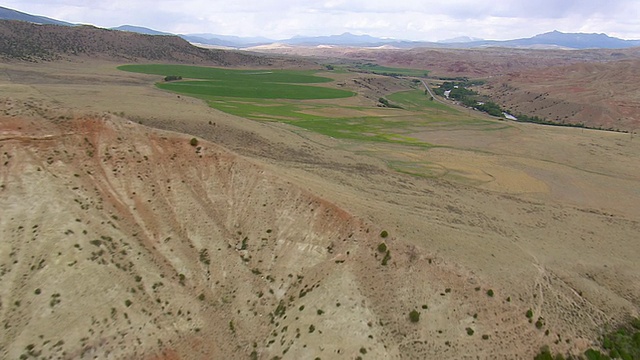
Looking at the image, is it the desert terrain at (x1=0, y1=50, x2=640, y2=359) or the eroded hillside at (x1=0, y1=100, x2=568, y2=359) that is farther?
A: the desert terrain at (x1=0, y1=50, x2=640, y2=359)

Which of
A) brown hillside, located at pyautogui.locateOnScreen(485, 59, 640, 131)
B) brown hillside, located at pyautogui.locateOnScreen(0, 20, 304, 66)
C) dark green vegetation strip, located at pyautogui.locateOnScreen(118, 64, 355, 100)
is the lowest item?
brown hillside, located at pyautogui.locateOnScreen(485, 59, 640, 131)

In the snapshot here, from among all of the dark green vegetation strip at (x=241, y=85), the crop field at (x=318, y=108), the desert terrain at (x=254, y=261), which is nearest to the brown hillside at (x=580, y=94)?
the crop field at (x=318, y=108)

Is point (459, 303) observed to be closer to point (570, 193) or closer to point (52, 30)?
point (570, 193)

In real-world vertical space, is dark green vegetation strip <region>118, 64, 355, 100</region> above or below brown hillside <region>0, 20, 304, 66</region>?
below

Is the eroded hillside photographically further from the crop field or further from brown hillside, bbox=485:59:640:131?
brown hillside, bbox=485:59:640:131

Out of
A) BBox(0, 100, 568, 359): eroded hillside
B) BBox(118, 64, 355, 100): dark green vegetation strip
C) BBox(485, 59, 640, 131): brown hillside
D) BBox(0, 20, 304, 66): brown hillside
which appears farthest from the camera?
BBox(0, 20, 304, 66): brown hillside

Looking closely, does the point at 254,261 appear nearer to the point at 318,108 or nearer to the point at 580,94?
the point at 318,108

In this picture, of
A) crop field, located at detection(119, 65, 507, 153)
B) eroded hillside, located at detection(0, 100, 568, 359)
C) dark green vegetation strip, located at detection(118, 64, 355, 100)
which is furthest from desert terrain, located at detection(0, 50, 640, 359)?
dark green vegetation strip, located at detection(118, 64, 355, 100)
